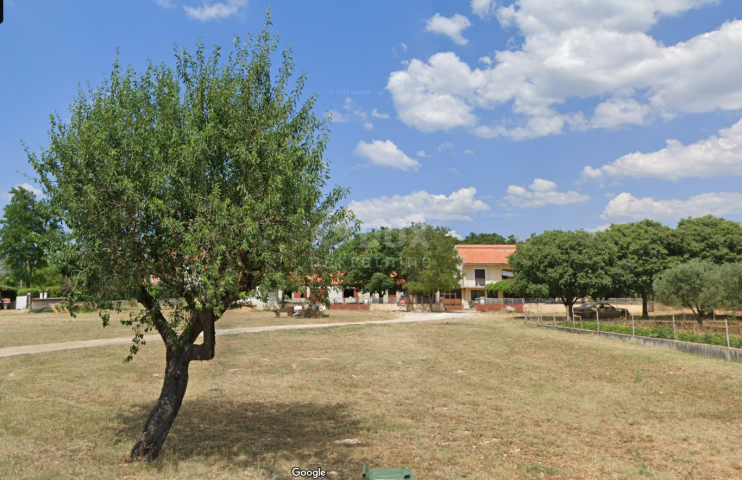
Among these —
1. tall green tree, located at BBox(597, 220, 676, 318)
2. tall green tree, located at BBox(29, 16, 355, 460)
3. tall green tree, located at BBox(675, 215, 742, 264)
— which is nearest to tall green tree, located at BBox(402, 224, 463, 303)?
tall green tree, located at BBox(597, 220, 676, 318)

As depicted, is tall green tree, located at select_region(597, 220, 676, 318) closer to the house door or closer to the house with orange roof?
the house with orange roof

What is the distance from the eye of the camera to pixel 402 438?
33.2 ft

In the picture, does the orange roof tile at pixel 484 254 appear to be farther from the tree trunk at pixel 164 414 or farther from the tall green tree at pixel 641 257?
the tree trunk at pixel 164 414

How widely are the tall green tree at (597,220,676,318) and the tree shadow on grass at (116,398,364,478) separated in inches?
1287

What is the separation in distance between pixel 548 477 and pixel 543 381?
8.82 meters

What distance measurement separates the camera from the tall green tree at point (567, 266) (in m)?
37.1

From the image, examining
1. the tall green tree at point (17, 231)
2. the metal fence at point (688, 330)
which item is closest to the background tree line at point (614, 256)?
the metal fence at point (688, 330)

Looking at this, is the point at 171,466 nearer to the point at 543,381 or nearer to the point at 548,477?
the point at 548,477

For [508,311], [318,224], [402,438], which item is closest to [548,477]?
[402,438]

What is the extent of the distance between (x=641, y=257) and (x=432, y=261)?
65.9 feet

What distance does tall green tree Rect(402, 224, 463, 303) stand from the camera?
2088 inches

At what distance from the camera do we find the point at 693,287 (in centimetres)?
2678

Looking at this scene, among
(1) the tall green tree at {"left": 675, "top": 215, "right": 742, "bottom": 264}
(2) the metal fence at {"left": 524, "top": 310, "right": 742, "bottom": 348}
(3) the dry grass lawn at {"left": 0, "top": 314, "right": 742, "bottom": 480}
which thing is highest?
(1) the tall green tree at {"left": 675, "top": 215, "right": 742, "bottom": 264}

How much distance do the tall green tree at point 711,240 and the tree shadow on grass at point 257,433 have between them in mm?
37714
